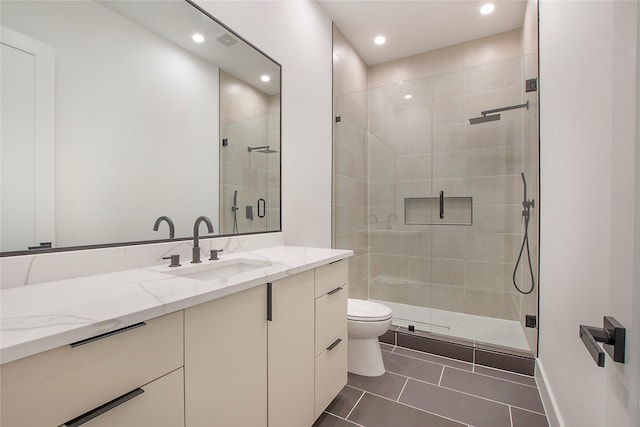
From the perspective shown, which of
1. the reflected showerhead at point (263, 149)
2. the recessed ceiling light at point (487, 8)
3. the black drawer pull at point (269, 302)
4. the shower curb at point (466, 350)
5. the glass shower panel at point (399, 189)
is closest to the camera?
the black drawer pull at point (269, 302)

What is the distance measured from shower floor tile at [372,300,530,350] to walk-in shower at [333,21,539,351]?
1cm

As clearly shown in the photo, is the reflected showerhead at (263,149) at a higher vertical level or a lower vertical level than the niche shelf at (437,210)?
higher

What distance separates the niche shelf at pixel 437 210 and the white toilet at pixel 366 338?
124cm

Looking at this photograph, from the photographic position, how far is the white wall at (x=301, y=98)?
1934 millimetres

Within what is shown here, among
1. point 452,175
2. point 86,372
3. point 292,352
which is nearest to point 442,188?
point 452,175

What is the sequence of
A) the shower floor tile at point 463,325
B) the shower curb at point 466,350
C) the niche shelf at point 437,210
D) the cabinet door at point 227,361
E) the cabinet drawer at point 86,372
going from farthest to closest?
1. the niche shelf at point 437,210
2. the shower floor tile at point 463,325
3. the shower curb at point 466,350
4. the cabinet door at point 227,361
5. the cabinet drawer at point 86,372

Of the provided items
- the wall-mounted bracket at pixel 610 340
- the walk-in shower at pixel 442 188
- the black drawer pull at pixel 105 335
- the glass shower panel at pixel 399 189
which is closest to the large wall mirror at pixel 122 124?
the black drawer pull at pixel 105 335

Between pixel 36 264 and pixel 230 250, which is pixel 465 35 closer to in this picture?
pixel 230 250

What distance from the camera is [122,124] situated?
1.21m

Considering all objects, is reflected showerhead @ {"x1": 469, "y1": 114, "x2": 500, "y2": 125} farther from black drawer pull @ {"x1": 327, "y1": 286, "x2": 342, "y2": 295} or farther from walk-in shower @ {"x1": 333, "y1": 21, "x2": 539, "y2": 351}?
black drawer pull @ {"x1": 327, "y1": 286, "x2": 342, "y2": 295}

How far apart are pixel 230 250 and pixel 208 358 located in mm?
830

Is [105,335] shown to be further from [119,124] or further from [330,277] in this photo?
[330,277]

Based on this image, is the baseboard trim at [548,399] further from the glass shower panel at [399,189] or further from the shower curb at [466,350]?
the glass shower panel at [399,189]

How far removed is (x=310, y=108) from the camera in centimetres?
242
